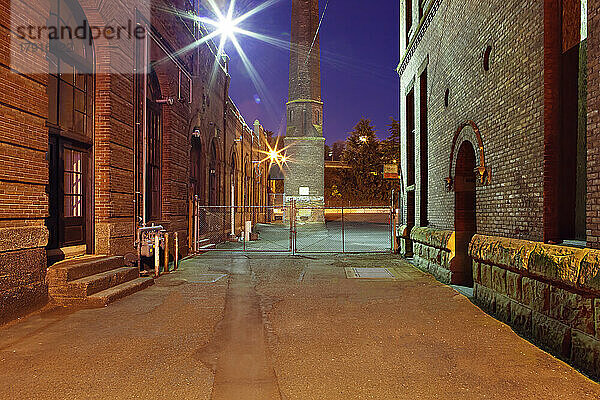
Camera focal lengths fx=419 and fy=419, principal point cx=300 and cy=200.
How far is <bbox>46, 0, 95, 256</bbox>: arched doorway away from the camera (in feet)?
25.5

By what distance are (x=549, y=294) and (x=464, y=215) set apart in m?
4.34

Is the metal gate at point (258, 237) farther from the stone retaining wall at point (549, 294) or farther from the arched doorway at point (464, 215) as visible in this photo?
the stone retaining wall at point (549, 294)

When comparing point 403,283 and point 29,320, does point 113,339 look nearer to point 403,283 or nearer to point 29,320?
point 29,320

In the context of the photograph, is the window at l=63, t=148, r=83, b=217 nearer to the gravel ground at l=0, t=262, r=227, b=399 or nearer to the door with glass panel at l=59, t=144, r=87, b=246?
the door with glass panel at l=59, t=144, r=87, b=246

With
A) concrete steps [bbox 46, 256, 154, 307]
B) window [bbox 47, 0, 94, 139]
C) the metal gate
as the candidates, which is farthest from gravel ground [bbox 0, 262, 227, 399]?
the metal gate

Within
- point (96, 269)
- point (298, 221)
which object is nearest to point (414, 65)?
point (96, 269)

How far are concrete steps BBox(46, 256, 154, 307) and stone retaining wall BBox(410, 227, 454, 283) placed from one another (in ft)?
21.9

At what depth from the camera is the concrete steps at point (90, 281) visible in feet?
23.0

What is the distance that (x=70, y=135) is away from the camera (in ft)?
26.6

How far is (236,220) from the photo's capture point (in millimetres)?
24375

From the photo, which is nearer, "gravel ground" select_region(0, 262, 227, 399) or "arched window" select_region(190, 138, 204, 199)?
"gravel ground" select_region(0, 262, 227, 399)

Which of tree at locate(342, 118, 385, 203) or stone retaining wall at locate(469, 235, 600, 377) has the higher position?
tree at locate(342, 118, 385, 203)

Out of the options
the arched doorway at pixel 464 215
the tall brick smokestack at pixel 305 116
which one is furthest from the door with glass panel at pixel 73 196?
the tall brick smokestack at pixel 305 116

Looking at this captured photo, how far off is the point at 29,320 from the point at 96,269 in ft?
6.12
